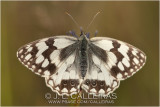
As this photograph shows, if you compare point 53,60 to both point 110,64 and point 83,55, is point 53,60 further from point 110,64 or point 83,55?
point 110,64

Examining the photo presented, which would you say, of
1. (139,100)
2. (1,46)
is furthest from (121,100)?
(1,46)

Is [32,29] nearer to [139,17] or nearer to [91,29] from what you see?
[91,29]

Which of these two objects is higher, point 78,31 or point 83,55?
point 78,31

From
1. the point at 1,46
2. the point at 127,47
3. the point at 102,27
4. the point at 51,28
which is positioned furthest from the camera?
the point at 102,27

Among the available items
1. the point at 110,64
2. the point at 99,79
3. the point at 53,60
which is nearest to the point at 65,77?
the point at 53,60

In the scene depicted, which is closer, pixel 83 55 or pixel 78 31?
pixel 83 55

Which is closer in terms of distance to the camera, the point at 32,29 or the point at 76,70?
the point at 76,70

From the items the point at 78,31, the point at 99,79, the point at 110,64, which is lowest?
the point at 99,79
